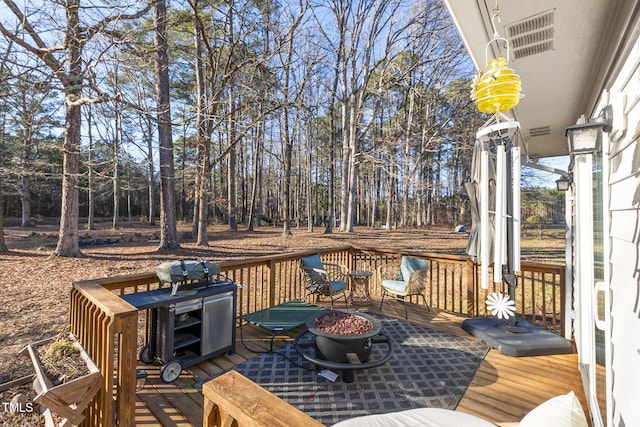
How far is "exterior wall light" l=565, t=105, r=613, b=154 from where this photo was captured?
1.57 m

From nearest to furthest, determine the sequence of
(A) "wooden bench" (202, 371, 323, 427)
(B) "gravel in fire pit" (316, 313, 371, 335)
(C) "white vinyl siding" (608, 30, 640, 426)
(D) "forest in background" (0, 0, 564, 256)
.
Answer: (A) "wooden bench" (202, 371, 323, 427)
(C) "white vinyl siding" (608, 30, 640, 426)
(B) "gravel in fire pit" (316, 313, 371, 335)
(D) "forest in background" (0, 0, 564, 256)

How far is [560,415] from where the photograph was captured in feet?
3.93

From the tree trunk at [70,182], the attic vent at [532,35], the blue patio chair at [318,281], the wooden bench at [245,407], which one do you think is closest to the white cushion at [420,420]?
the wooden bench at [245,407]

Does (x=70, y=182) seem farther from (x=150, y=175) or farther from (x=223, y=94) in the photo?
(x=150, y=175)

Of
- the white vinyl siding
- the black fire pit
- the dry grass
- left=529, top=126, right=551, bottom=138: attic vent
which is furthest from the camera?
left=529, top=126, right=551, bottom=138: attic vent

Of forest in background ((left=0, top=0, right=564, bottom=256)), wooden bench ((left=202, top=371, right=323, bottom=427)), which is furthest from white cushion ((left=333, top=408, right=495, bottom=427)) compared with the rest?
forest in background ((left=0, top=0, right=564, bottom=256))

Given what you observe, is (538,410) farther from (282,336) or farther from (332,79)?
(332,79)

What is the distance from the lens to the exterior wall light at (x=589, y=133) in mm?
1567

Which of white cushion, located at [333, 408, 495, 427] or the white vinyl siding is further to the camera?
white cushion, located at [333, 408, 495, 427]

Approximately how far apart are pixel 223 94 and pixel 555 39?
7.70 metres

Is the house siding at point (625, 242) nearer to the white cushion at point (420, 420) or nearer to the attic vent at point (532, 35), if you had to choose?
the attic vent at point (532, 35)

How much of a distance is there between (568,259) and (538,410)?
126 inches

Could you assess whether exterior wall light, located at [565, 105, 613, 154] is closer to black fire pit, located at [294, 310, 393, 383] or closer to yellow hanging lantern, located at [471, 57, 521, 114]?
yellow hanging lantern, located at [471, 57, 521, 114]

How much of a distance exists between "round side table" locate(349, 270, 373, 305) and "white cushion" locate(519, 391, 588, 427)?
3.52 meters
